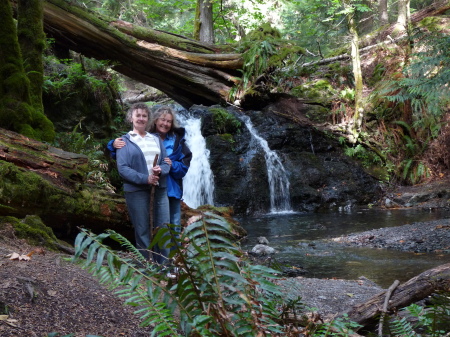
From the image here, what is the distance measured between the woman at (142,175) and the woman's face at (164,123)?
148 mm

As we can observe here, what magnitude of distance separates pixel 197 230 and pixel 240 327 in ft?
0.95

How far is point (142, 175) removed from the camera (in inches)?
175

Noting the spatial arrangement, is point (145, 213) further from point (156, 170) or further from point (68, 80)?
point (68, 80)

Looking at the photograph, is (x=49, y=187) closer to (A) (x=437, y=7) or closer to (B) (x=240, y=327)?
(B) (x=240, y=327)

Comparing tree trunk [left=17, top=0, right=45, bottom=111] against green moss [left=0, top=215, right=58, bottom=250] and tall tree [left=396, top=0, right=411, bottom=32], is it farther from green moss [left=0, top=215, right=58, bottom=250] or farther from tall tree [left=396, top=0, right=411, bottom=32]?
tall tree [left=396, top=0, right=411, bottom=32]

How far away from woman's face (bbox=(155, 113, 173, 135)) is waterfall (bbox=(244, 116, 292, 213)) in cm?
861

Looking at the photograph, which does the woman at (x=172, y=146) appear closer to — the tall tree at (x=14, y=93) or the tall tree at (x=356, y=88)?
the tall tree at (x=14, y=93)

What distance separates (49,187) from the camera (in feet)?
17.2

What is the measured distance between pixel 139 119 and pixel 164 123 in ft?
1.05

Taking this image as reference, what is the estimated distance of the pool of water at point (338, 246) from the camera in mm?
5945

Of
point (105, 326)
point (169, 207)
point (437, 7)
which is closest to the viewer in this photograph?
point (105, 326)

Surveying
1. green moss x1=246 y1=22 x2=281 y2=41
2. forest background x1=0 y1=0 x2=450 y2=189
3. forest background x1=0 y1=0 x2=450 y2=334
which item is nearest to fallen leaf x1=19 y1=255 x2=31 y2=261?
forest background x1=0 y1=0 x2=450 y2=334

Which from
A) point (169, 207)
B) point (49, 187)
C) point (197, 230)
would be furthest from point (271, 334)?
point (49, 187)

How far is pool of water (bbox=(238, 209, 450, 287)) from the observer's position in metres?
5.95
